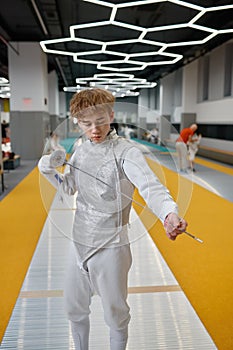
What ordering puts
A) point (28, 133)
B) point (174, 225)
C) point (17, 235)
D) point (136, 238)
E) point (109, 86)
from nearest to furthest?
point (174, 225), point (136, 238), point (109, 86), point (17, 235), point (28, 133)

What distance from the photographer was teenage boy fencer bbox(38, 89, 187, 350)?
1.45 metres

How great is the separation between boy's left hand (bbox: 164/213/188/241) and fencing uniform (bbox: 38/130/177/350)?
85mm

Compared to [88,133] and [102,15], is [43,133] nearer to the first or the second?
[102,15]

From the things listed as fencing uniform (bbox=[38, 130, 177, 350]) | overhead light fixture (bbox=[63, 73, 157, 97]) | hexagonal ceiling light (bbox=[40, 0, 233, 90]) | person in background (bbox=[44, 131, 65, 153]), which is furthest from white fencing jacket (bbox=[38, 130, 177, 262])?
hexagonal ceiling light (bbox=[40, 0, 233, 90])

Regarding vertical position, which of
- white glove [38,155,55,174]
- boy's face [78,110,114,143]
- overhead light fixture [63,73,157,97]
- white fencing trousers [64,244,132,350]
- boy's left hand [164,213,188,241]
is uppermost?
overhead light fixture [63,73,157,97]

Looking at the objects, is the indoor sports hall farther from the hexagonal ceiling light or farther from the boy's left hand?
the hexagonal ceiling light

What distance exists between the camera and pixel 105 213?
4.93ft

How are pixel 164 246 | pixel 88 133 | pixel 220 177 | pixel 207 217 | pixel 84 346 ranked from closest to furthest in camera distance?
pixel 88 133, pixel 84 346, pixel 164 246, pixel 207 217, pixel 220 177

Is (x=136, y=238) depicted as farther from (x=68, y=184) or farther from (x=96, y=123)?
(x=96, y=123)

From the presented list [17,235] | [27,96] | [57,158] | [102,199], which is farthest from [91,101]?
[27,96]

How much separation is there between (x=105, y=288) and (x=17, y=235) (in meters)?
3.06

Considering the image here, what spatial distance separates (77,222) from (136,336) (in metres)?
1.11

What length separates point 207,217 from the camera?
520 cm

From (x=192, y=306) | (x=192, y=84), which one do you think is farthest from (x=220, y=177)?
(x=192, y=84)
